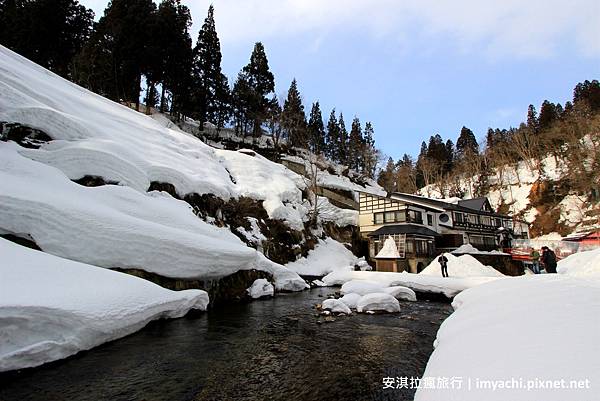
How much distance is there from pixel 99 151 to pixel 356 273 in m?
19.8

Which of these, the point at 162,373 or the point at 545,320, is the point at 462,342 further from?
the point at 162,373

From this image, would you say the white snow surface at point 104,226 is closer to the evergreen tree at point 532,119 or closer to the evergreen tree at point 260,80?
the evergreen tree at point 260,80

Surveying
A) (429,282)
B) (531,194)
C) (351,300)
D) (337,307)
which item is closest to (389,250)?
(429,282)

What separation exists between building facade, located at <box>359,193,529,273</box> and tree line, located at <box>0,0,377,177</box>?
2380 cm

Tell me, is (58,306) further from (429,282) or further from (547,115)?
(547,115)

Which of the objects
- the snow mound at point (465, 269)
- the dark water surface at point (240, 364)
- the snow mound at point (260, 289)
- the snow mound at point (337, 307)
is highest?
the snow mound at point (465, 269)

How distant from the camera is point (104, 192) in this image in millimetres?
14164

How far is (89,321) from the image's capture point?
24.4 ft

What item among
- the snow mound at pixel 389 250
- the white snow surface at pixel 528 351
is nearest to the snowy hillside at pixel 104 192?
the white snow surface at pixel 528 351

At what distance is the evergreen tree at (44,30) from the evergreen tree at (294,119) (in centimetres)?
3037

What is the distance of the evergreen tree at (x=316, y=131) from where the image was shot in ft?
228

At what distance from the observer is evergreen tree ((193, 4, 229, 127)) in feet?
151

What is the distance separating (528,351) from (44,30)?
5008 centimetres

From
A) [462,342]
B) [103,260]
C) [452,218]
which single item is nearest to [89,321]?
[103,260]
